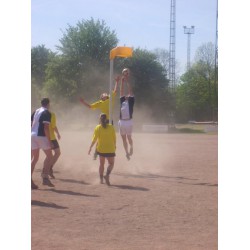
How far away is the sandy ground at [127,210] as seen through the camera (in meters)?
4.67

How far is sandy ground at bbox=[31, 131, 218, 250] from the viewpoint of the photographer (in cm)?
467

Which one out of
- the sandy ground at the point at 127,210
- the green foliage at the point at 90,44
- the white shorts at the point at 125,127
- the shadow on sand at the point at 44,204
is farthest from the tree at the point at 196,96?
the shadow on sand at the point at 44,204

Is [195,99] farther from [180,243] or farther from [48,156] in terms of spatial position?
[180,243]

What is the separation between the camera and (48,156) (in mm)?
7910

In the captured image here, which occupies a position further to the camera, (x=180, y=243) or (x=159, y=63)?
(x=159, y=63)

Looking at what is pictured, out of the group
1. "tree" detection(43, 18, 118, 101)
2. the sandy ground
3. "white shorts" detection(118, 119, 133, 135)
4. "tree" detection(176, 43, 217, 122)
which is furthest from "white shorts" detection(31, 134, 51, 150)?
"tree" detection(43, 18, 118, 101)

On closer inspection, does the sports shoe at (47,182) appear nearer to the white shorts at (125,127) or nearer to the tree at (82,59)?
the white shorts at (125,127)

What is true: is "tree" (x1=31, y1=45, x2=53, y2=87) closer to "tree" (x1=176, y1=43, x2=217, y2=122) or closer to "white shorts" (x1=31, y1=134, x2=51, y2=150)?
"tree" (x1=176, y1=43, x2=217, y2=122)

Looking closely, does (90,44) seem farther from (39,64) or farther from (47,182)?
(47,182)

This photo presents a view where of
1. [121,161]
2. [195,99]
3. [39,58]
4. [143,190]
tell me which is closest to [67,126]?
[39,58]

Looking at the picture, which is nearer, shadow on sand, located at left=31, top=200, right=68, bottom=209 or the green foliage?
shadow on sand, located at left=31, top=200, right=68, bottom=209

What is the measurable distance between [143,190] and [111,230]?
2.35m

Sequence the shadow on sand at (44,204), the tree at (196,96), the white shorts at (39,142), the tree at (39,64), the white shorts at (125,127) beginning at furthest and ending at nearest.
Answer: the tree at (196,96), the tree at (39,64), the white shorts at (125,127), the white shorts at (39,142), the shadow on sand at (44,204)

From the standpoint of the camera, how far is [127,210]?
594cm
